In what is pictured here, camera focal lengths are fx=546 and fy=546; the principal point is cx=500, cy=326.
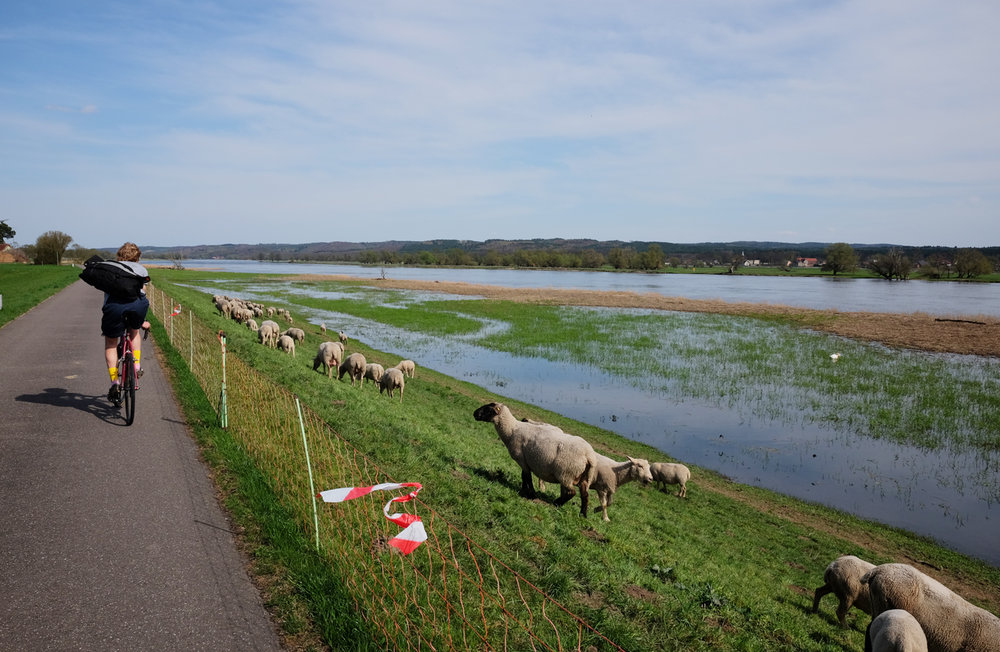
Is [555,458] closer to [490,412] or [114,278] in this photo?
A: [490,412]

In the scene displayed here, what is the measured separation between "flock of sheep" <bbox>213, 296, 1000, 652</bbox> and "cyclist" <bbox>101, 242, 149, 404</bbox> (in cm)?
606

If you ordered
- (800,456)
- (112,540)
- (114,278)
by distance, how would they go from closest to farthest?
1. (112,540)
2. (114,278)
3. (800,456)

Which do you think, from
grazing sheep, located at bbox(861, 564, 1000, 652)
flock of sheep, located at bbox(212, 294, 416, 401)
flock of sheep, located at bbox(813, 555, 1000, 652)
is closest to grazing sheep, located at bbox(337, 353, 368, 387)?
flock of sheep, located at bbox(212, 294, 416, 401)

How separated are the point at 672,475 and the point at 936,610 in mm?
6834

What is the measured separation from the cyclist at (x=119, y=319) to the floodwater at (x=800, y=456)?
14494mm

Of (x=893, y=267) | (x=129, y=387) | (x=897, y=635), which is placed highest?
(x=893, y=267)

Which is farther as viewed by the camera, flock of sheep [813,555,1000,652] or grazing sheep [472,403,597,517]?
grazing sheep [472,403,597,517]

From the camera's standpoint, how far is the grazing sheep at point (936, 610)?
6.55 meters

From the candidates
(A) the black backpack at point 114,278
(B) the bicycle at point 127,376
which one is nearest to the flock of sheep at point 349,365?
(B) the bicycle at point 127,376

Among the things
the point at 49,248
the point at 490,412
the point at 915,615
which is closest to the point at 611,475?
the point at 490,412

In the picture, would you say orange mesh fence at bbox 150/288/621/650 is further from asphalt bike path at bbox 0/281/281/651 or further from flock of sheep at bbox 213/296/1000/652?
flock of sheep at bbox 213/296/1000/652

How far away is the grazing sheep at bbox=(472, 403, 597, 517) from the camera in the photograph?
936cm

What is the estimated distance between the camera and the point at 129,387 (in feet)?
29.5

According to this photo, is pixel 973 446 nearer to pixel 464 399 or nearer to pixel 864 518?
pixel 864 518
